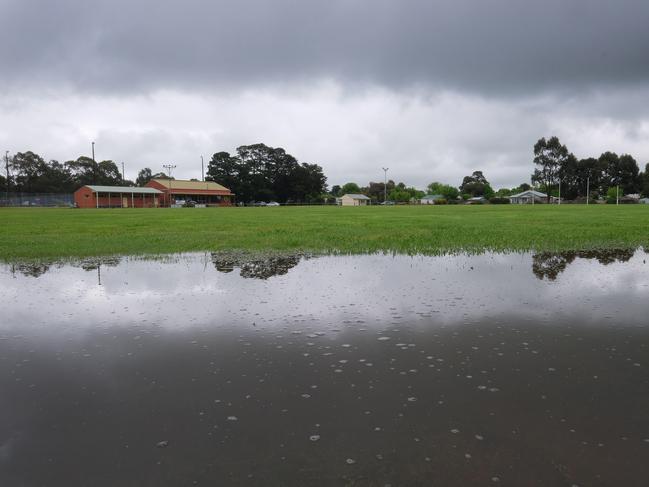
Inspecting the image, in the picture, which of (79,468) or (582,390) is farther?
(582,390)

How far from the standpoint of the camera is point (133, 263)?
13.1 metres

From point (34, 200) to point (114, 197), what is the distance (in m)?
20.5

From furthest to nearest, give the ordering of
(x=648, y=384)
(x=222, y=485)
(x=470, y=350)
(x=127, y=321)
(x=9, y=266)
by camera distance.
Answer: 1. (x=9, y=266)
2. (x=127, y=321)
3. (x=470, y=350)
4. (x=648, y=384)
5. (x=222, y=485)

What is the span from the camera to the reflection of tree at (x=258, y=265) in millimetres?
11263

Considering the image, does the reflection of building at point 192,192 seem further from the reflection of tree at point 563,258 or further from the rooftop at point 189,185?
the reflection of tree at point 563,258

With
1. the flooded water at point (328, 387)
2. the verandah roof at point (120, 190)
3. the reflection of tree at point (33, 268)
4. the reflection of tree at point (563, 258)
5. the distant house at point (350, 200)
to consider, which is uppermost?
the verandah roof at point (120, 190)

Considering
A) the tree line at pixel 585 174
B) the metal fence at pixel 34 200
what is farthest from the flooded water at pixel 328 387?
the tree line at pixel 585 174

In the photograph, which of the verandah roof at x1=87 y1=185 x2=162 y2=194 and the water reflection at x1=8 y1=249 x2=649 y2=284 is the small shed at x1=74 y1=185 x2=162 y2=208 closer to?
the verandah roof at x1=87 y1=185 x2=162 y2=194

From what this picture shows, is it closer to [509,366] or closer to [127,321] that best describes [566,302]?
[509,366]

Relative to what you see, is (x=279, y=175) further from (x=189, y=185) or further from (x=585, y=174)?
(x=585, y=174)

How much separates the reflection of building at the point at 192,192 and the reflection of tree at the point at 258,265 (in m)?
89.9

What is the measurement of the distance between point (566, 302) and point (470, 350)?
11.2 ft

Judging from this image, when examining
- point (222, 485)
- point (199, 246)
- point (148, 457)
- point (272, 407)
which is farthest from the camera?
point (199, 246)

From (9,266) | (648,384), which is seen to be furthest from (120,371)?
(9,266)
